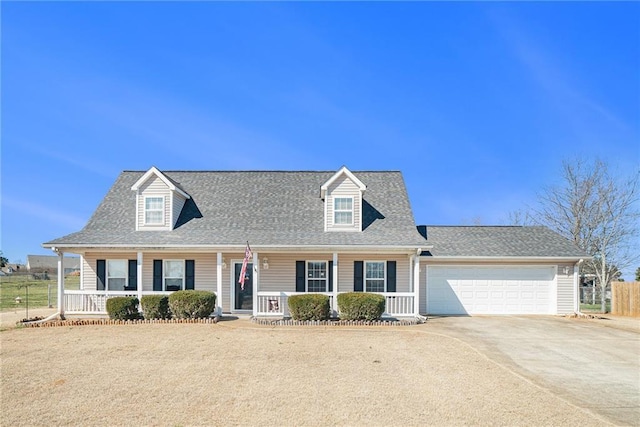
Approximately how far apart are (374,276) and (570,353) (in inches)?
327

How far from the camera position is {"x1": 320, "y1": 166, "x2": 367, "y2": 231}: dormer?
63.1 feet

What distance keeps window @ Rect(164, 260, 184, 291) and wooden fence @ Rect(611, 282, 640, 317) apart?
70.2 ft

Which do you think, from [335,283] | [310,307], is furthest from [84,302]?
[335,283]

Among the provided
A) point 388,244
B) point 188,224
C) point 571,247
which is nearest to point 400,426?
point 388,244

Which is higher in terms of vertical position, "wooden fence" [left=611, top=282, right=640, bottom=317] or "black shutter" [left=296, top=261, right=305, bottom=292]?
"black shutter" [left=296, top=261, right=305, bottom=292]

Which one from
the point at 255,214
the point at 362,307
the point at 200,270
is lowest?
the point at 362,307

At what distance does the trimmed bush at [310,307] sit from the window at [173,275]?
5.43 m

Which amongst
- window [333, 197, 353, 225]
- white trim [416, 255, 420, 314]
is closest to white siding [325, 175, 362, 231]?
window [333, 197, 353, 225]

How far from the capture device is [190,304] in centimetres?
1631

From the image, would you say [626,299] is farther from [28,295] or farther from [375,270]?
[28,295]

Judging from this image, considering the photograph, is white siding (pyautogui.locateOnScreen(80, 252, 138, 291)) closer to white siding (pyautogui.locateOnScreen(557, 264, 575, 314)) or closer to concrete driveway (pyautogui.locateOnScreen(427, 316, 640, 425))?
concrete driveway (pyautogui.locateOnScreen(427, 316, 640, 425))

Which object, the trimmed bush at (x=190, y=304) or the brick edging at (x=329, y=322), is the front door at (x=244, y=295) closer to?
the trimmed bush at (x=190, y=304)

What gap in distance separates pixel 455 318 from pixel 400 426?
12.7m

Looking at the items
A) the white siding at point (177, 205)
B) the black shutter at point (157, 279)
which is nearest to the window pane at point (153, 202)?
the white siding at point (177, 205)
